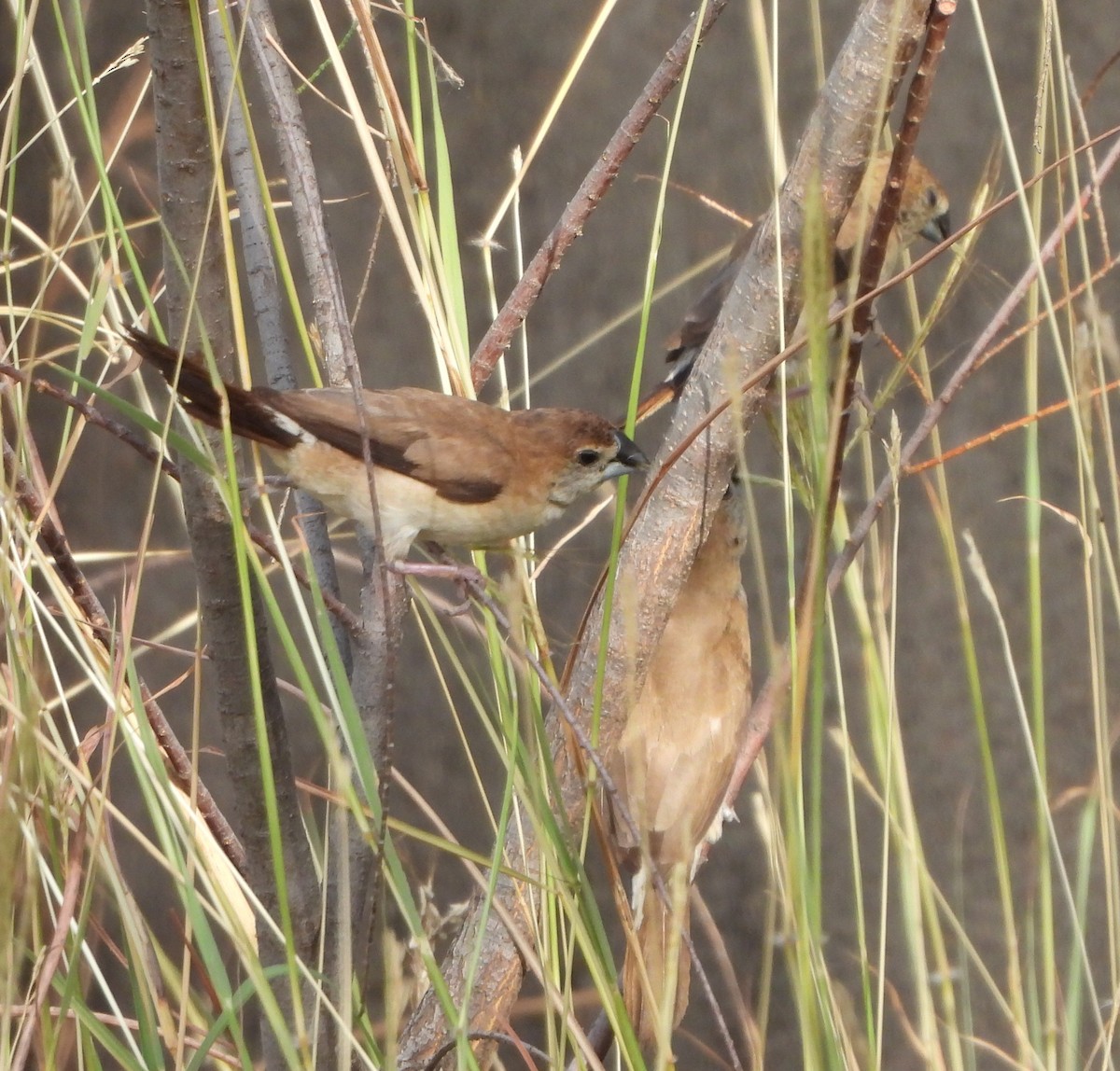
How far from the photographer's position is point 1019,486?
210cm

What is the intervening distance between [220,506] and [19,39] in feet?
1.45

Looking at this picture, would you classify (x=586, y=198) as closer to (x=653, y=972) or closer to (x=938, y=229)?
(x=653, y=972)

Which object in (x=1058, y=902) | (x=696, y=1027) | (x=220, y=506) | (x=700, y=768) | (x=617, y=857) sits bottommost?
(x=696, y=1027)

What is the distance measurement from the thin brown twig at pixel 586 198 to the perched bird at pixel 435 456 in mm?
149

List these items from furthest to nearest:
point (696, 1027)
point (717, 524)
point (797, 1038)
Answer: point (696, 1027)
point (797, 1038)
point (717, 524)

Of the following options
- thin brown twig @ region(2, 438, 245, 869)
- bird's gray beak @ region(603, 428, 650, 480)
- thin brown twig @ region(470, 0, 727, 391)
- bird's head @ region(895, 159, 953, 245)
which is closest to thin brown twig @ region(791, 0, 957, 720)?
thin brown twig @ region(470, 0, 727, 391)

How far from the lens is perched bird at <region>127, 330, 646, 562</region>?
4.66 feet

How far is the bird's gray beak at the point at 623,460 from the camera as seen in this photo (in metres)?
1.78

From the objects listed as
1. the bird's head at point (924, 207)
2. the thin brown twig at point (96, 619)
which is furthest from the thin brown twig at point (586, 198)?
the bird's head at point (924, 207)

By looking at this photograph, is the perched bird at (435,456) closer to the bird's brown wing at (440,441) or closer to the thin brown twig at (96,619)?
the bird's brown wing at (440,441)

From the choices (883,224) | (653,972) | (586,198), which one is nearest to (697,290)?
(586,198)

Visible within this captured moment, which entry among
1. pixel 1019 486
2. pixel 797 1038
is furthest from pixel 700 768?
pixel 797 1038

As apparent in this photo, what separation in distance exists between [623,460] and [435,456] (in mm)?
323

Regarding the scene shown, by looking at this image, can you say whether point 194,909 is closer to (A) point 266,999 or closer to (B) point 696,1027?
(A) point 266,999
